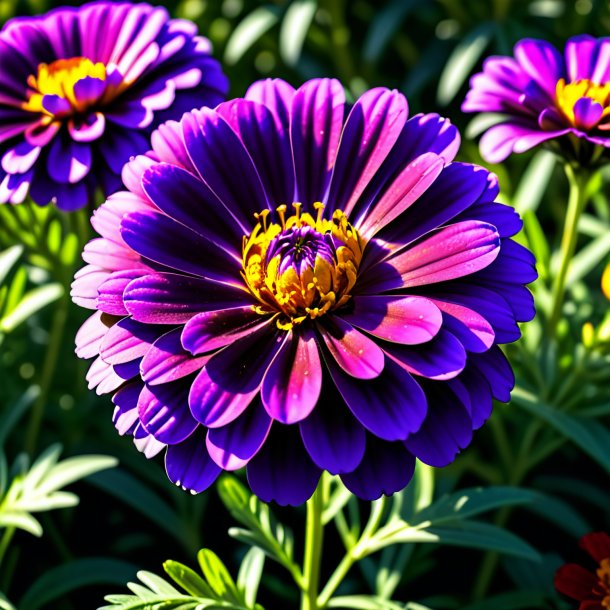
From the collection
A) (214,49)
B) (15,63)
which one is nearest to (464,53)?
(214,49)

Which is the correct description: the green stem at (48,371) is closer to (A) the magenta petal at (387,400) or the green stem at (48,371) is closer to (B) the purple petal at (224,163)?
(B) the purple petal at (224,163)

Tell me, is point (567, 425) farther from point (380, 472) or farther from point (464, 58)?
point (464, 58)

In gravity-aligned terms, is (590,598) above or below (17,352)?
below

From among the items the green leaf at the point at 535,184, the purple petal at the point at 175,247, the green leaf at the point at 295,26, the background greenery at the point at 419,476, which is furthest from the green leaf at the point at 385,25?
the purple petal at the point at 175,247

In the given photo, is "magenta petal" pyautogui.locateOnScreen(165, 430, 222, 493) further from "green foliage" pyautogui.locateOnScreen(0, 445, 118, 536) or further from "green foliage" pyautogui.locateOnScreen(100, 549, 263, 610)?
"green foliage" pyautogui.locateOnScreen(0, 445, 118, 536)

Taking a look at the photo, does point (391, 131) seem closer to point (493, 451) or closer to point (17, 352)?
point (493, 451)

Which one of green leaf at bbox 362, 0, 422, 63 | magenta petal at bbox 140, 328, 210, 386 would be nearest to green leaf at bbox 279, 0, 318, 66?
green leaf at bbox 362, 0, 422, 63
